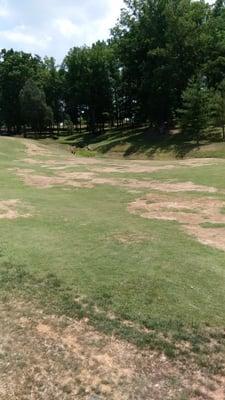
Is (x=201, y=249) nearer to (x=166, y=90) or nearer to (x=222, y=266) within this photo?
(x=222, y=266)

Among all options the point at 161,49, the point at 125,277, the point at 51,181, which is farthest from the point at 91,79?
the point at 125,277

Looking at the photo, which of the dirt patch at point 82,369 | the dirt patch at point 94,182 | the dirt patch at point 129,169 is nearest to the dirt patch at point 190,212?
the dirt patch at point 94,182

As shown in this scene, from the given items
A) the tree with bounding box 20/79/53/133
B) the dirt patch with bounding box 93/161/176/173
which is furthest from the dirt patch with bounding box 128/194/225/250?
the tree with bounding box 20/79/53/133

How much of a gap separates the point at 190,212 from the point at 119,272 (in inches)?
298

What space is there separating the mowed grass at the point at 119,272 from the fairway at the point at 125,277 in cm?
3

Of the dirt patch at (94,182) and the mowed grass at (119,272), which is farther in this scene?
the dirt patch at (94,182)

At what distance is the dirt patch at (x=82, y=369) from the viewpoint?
6945mm

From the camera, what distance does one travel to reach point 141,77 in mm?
61250

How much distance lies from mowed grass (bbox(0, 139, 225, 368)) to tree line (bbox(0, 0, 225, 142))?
107 ft

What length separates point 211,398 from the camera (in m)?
6.86

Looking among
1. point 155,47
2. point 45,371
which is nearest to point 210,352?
point 45,371

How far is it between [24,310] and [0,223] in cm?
681

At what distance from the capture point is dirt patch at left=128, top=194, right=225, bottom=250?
14.7 meters

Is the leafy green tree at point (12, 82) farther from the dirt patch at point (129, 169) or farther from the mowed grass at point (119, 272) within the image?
the mowed grass at point (119, 272)
